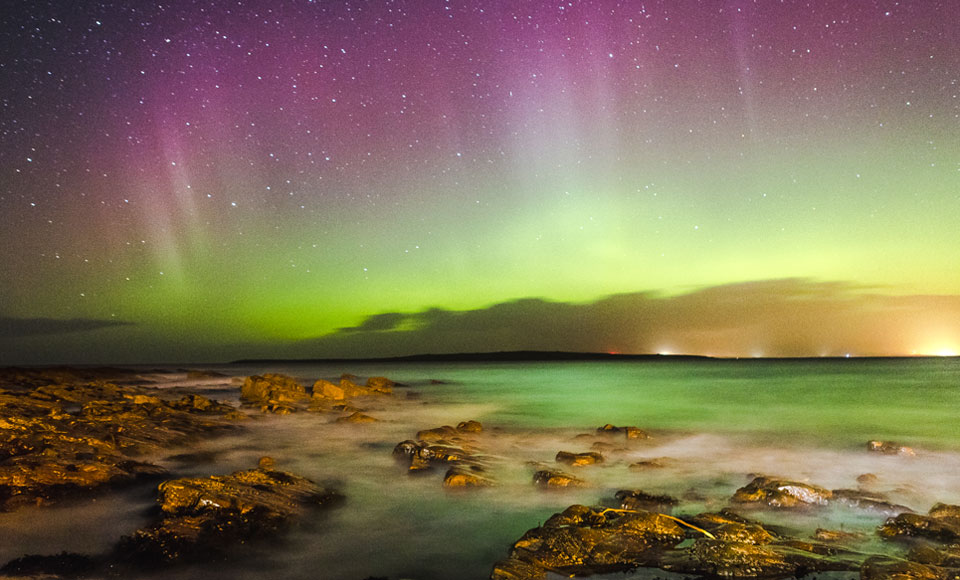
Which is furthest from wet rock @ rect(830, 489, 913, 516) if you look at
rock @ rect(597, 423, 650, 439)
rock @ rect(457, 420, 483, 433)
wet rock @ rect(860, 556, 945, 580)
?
rock @ rect(457, 420, 483, 433)

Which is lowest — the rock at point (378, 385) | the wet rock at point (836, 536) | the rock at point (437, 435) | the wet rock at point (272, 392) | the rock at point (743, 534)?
the rock at point (378, 385)

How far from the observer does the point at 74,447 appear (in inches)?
385

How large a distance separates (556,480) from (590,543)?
350cm

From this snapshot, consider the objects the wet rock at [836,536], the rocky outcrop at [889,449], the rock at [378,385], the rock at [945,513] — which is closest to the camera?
the wet rock at [836,536]

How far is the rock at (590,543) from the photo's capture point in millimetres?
5345

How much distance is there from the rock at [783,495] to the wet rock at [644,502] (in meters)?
1.04

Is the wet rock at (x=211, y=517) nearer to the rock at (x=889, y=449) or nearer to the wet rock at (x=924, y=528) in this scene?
the wet rock at (x=924, y=528)

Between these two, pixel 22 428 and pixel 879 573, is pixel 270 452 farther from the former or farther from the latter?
pixel 879 573

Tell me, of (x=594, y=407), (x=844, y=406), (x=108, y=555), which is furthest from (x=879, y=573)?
(x=844, y=406)

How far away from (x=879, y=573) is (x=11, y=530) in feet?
31.0

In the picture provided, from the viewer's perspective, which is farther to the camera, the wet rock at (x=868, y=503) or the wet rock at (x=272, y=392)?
the wet rock at (x=272, y=392)

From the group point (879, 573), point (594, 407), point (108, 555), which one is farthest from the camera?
point (594, 407)

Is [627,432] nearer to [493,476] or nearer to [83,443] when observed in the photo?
[493,476]

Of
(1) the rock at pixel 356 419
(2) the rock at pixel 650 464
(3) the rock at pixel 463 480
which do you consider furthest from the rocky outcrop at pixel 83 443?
(2) the rock at pixel 650 464
